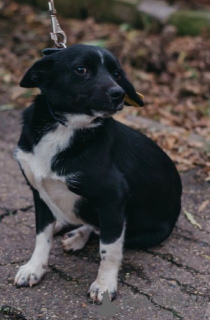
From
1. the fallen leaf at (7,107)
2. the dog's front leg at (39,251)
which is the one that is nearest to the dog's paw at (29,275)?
the dog's front leg at (39,251)

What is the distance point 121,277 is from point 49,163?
2.50ft

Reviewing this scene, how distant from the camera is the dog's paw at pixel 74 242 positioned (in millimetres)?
3527

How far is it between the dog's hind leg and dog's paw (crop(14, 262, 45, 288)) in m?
0.31

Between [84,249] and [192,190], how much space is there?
1.07 metres

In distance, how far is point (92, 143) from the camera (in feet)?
9.89

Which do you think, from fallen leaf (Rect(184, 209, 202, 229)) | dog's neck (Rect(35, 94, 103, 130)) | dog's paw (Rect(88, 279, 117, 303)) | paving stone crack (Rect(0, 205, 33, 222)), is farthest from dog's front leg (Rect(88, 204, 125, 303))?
paving stone crack (Rect(0, 205, 33, 222))

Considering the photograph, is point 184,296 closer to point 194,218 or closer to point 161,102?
point 194,218

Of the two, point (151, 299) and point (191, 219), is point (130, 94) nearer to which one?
point (151, 299)

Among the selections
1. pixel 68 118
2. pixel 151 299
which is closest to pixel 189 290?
pixel 151 299

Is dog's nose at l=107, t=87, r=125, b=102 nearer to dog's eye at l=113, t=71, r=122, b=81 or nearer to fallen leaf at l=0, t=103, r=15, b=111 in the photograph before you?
dog's eye at l=113, t=71, r=122, b=81

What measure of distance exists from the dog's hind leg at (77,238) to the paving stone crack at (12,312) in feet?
2.06

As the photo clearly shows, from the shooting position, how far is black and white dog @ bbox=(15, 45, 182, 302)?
2.84 meters

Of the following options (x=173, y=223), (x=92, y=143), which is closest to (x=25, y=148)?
(x=92, y=143)

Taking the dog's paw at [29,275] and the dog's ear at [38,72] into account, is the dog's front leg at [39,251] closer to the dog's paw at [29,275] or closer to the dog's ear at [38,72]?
the dog's paw at [29,275]
